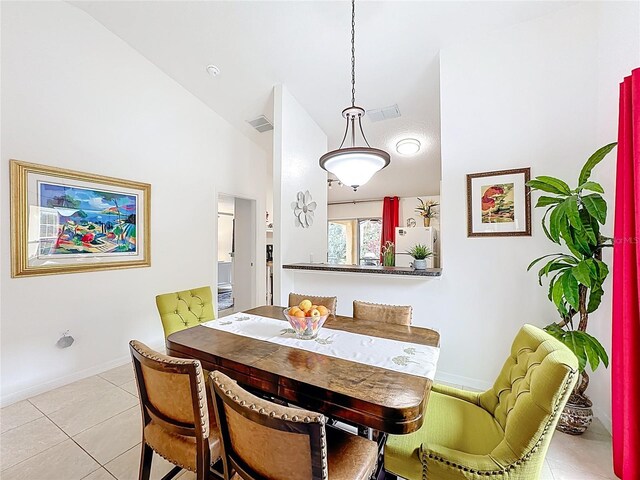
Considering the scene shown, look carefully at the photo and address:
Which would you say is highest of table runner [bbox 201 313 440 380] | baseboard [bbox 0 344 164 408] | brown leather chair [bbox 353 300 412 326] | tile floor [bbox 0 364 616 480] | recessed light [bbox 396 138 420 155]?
recessed light [bbox 396 138 420 155]

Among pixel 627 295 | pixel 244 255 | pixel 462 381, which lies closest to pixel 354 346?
pixel 627 295

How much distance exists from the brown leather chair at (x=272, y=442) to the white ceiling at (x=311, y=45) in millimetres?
3010

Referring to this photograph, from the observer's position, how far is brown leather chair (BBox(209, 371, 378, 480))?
848 millimetres

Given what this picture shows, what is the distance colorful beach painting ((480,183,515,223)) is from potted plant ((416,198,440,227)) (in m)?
3.52

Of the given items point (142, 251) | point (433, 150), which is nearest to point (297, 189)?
point (142, 251)

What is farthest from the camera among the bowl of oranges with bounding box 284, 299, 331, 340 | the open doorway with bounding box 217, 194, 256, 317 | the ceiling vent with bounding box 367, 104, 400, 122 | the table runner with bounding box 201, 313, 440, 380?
the open doorway with bounding box 217, 194, 256, 317

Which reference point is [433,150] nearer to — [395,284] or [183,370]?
[395,284]

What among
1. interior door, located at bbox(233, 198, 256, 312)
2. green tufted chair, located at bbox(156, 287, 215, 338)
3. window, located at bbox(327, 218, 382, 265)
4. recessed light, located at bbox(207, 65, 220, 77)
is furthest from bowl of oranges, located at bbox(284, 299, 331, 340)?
window, located at bbox(327, 218, 382, 265)

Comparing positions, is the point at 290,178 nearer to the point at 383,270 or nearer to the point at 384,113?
the point at 384,113

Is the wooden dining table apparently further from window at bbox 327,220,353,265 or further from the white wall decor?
window at bbox 327,220,353,265

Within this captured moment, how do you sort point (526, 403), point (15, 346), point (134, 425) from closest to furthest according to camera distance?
point (526, 403)
point (134, 425)
point (15, 346)

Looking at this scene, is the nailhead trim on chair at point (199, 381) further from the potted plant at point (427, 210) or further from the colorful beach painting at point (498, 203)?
the potted plant at point (427, 210)

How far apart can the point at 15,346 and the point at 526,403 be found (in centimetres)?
373

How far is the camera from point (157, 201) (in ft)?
11.8
